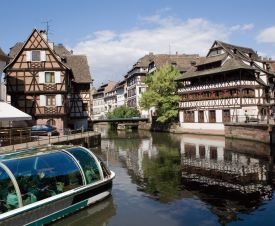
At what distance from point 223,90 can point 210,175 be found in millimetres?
33573

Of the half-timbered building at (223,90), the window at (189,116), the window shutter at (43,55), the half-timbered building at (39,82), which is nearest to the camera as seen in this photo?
the half-timbered building at (39,82)

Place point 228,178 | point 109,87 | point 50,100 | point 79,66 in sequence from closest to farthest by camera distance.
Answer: point 228,178 < point 50,100 < point 79,66 < point 109,87

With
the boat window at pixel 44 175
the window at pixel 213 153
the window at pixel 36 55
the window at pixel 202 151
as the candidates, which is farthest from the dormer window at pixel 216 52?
the boat window at pixel 44 175

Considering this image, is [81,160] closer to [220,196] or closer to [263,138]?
[220,196]

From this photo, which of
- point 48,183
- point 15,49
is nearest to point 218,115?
point 15,49

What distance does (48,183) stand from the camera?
51.2 feet

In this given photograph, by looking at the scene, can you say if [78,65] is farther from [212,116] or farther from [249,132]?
[249,132]

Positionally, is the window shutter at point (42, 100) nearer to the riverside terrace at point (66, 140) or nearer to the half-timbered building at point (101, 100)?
the riverside terrace at point (66, 140)

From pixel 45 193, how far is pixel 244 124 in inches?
1365

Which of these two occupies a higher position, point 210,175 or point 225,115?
point 225,115

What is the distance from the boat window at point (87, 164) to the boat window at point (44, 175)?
0.56 m

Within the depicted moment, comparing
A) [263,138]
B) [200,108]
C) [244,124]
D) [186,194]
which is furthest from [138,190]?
[200,108]

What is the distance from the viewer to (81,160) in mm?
18047

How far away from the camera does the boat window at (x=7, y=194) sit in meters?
13.5
